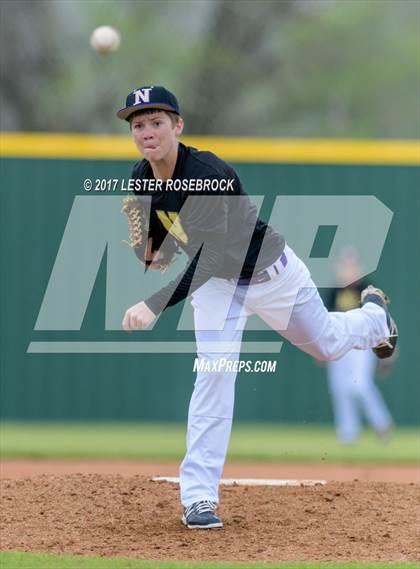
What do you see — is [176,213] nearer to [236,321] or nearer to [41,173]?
[236,321]

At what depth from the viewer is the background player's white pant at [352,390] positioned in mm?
9984

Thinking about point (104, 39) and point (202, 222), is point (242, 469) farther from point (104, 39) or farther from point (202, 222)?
point (104, 39)

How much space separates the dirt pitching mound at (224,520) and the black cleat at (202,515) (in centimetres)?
4

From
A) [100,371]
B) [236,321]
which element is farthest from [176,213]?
[100,371]

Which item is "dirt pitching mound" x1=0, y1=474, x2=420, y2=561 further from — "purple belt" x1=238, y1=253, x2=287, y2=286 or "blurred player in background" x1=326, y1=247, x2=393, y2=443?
"blurred player in background" x1=326, y1=247, x2=393, y2=443

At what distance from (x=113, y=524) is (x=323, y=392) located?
204 inches

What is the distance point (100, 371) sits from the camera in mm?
10359

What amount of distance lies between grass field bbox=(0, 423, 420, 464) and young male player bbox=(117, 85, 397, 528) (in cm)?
352

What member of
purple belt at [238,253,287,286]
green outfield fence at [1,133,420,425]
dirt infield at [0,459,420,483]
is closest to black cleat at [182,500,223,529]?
purple belt at [238,253,287,286]

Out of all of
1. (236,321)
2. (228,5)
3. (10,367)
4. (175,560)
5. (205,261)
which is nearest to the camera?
(175,560)

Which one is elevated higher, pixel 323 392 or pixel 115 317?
pixel 115 317

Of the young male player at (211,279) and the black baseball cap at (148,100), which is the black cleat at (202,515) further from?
the black baseball cap at (148,100)

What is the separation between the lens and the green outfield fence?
408 inches

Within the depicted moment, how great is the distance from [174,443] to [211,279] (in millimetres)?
4728
